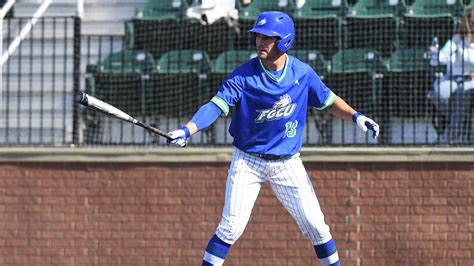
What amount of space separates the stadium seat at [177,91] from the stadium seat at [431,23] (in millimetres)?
2170

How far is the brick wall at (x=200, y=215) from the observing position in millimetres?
10109

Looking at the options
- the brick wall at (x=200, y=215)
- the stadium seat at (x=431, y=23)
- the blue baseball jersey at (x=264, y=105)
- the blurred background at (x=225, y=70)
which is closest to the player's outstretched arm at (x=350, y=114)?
the blue baseball jersey at (x=264, y=105)

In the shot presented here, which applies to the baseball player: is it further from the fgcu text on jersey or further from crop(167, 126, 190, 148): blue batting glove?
crop(167, 126, 190, 148): blue batting glove

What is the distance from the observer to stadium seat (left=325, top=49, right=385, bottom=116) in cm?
1060

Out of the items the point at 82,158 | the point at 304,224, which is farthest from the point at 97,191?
the point at 304,224

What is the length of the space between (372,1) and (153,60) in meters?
2.62

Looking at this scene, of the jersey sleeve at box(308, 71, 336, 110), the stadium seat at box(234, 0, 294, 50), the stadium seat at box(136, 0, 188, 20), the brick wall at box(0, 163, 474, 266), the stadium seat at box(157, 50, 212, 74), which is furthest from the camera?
the stadium seat at box(136, 0, 188, 20)

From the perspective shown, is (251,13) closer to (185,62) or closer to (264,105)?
(185,62)

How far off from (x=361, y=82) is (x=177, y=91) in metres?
1.93

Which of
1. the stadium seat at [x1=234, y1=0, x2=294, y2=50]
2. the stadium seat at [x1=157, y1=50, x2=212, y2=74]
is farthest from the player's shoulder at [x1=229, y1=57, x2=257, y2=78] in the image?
the stadium seat at [x1=234, y1=0, x2=294, y2=50]

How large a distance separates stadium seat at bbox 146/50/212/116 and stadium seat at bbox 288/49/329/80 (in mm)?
988

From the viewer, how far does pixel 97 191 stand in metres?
10.5

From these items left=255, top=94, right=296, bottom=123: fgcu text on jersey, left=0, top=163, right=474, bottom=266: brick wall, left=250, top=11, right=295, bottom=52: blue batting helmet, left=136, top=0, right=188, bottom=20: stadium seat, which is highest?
left=136, top=0, right=188, bottom=20: stadium seat

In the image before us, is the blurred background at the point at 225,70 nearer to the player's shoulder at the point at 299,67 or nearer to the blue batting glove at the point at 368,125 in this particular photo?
the blue batting glove at the point at 368,125
